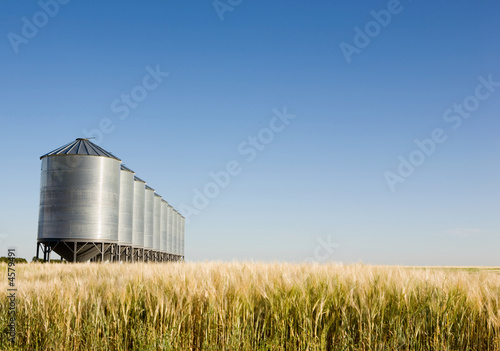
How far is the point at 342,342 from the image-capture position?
457 cm

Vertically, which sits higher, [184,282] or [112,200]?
[112,200]

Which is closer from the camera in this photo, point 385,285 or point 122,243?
point 385,285

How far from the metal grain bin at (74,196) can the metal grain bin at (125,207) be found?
3674mm

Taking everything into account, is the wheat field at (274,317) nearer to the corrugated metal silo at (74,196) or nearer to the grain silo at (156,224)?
the corrugated metal silo at (74,196)

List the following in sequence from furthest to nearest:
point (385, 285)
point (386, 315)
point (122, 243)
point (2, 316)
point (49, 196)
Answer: point (122, 243)
point (49, 196)
point (2, 316)
point (385, 285)
point (386, 315)

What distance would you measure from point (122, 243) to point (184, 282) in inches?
1008

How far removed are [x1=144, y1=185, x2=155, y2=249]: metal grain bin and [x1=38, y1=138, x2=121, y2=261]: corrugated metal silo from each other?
12.3 metres

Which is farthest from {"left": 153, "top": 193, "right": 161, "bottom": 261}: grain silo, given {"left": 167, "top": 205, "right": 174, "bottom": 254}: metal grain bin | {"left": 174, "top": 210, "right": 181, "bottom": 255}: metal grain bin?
{"left": 174, "top": 210, "right": 181, "bottom": 255}: metal grain bin

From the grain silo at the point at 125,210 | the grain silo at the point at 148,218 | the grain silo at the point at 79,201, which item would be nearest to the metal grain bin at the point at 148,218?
the grain silo at the point at 148,218

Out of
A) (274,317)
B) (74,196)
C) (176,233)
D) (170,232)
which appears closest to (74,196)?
(74,196)

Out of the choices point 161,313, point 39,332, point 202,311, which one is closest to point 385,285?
point 202,311

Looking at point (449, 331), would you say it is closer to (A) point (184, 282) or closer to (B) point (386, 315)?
(B) point (386, 315)

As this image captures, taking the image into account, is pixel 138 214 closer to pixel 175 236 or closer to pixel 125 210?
pixel 125 210

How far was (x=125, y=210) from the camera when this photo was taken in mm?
29594
